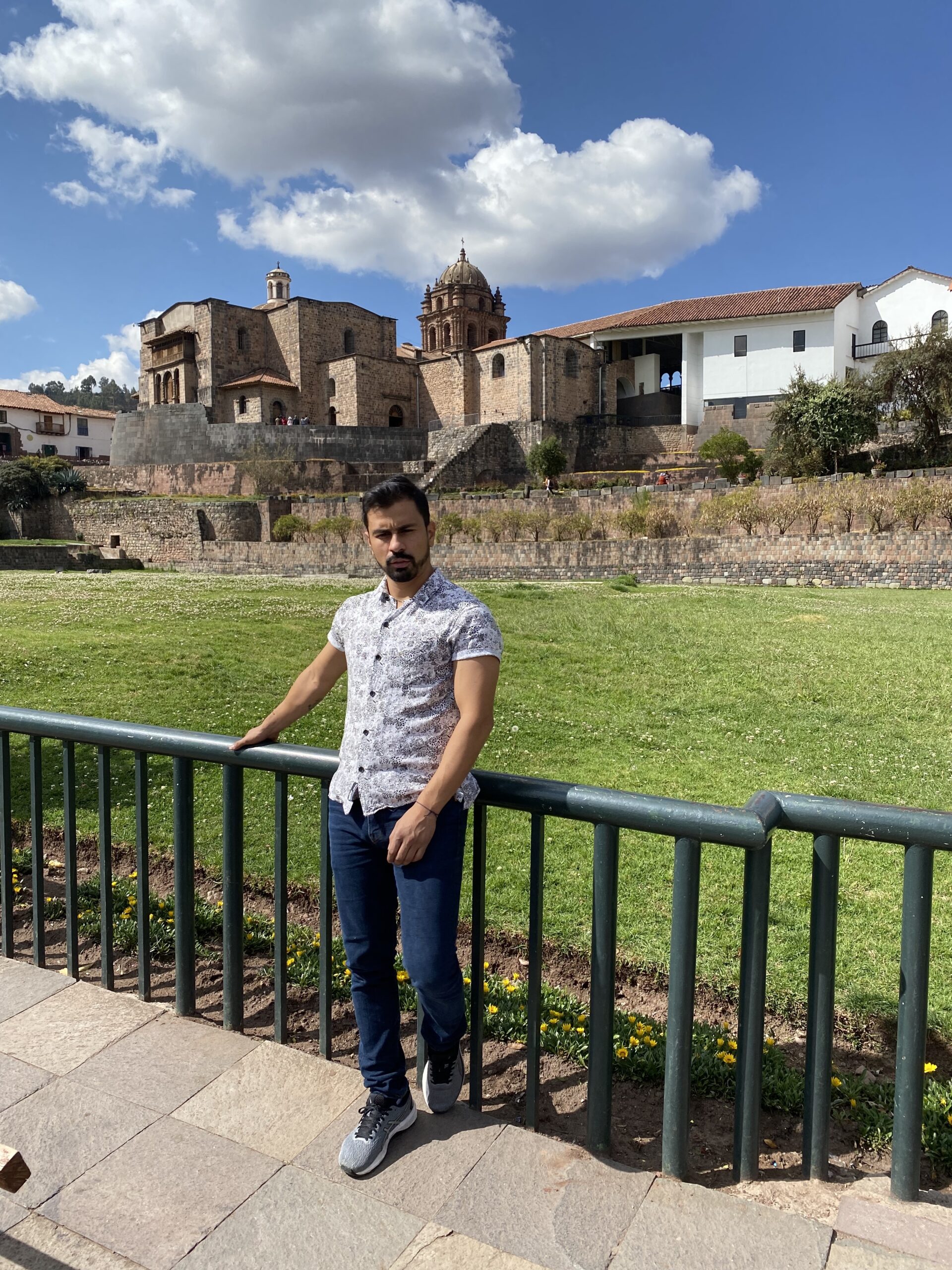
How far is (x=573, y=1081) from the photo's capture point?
2953 mm

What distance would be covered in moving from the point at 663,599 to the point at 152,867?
14710mm

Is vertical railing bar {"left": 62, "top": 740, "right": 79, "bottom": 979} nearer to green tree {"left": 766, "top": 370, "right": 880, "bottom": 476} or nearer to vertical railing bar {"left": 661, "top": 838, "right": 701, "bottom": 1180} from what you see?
vertical railing bar {"left": 661, "top": 838, "right": 701, "bottom": 1180}

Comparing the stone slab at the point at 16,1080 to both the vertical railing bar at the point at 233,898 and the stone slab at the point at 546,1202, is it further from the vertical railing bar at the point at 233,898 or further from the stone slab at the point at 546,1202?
the stone slab at the point at 546,1202

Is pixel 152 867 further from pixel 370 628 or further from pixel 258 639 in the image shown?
pixel 258 639

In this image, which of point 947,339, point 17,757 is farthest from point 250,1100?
point 947,339

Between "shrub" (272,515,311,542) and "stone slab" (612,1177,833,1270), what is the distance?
126ft

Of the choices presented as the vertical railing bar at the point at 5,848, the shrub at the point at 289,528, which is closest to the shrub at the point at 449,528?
the shrub at the point at 289,528

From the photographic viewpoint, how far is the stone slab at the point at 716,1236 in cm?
202

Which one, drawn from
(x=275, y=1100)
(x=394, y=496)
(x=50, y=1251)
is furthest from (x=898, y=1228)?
(x=394, y=496)

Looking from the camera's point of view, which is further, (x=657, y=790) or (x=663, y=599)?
(x=663, y=599)

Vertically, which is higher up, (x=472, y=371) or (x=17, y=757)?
(x=472, y=371)

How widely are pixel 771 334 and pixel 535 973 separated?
186ft

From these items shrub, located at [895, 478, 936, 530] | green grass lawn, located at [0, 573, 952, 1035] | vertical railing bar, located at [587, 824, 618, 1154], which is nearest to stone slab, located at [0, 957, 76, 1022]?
green grass lawn, located at [0, 573, 952, 1035]

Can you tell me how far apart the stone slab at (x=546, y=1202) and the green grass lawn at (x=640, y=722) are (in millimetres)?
1865
